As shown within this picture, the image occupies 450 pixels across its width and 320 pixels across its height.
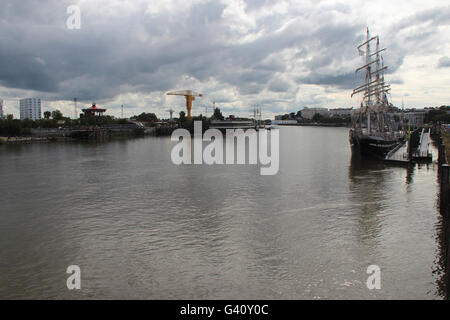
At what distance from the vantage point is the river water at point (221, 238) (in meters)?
9.73

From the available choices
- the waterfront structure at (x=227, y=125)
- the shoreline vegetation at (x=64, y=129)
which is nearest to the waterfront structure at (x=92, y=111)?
the shoreline vegetation at (x=64, y=129)

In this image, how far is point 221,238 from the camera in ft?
43.1

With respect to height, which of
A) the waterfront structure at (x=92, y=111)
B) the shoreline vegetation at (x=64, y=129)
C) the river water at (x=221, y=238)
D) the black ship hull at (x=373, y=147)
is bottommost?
the river water at (x=221, y=238)

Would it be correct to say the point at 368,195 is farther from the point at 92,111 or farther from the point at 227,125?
the point at 227,125

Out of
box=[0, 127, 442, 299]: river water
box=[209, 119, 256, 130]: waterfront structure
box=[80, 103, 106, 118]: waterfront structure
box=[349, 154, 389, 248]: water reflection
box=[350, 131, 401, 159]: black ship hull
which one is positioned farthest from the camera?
box=[209, 119, 256, 130]: waterfront structure

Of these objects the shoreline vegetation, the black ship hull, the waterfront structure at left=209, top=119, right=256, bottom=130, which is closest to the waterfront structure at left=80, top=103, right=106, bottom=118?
the shoreline vegetation

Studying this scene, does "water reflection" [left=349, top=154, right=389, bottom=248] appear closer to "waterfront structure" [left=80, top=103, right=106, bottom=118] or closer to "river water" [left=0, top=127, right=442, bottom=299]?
"river water" [left=0, top=127, right=442, bottom=299]

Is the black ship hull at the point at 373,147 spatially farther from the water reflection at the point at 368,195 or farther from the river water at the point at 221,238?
the river water at the point at 221,238

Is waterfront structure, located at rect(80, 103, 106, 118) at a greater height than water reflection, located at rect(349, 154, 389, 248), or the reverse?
waterfront structure, located at rect(80, 103, 106, 118)

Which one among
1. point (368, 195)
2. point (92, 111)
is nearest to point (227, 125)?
point (92, 111)

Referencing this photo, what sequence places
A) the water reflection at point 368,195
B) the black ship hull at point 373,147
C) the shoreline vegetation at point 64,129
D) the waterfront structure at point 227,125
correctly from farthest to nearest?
the waterfront structure at point 227,125 → the shoreline vegetation at point 64,129 → the black ship hull at point 373,147 → the water reflection at point 368,195

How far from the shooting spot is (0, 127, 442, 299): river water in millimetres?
9734

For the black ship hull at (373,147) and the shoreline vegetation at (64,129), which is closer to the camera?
the black ship hull at (373,147)

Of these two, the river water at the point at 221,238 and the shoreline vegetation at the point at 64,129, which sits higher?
the shoreline vegetation at the point at 64,129
